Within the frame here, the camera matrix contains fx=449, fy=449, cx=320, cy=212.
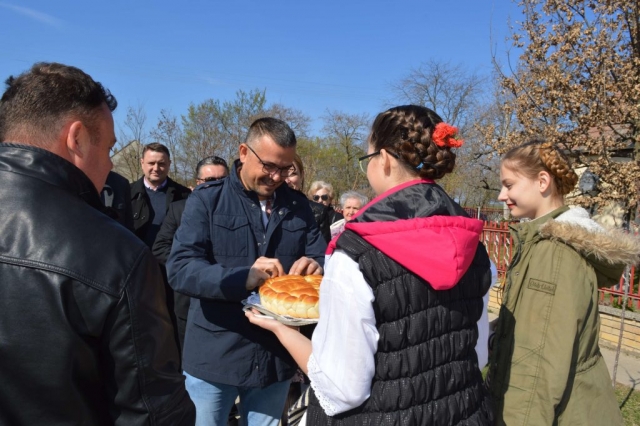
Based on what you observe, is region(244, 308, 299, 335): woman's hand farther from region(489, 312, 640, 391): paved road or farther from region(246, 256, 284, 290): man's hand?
region(489, 312, 640, 391): paved road

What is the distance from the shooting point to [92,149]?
52.9 inches

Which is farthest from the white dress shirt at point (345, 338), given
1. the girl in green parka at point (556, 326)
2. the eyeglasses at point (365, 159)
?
the girl in green parka at point (556, 326)

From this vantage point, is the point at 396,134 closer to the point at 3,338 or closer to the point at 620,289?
the point at 3,338

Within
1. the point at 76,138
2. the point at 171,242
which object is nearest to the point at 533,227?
the point at 76,138

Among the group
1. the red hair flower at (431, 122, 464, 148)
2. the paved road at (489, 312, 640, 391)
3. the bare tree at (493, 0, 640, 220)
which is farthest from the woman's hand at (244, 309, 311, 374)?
the bare tree at (493, 0, 640, 220)

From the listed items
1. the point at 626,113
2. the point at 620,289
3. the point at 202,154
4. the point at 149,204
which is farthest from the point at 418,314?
the point at 202,154

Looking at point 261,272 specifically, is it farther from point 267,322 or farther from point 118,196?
point 118,196

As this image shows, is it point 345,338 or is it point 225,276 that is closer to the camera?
point 345,338

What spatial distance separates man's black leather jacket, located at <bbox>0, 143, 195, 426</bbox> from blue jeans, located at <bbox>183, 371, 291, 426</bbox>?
1.22 metres

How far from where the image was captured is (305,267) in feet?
8.37

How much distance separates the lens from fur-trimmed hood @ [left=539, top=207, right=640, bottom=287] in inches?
79.8

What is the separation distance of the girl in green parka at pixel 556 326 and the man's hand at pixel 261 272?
3.74ft

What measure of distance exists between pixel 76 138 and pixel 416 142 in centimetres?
108

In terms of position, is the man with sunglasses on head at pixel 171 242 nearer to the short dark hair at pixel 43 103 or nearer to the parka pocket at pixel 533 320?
the short dark hair at pixel 43 103
